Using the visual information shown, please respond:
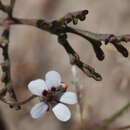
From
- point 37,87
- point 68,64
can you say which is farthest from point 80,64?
point 68,64

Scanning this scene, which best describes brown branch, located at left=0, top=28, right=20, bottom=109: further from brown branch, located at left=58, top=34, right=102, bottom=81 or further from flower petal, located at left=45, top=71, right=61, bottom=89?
brown branch, located at left=58, top=34, right=102, bottom=81

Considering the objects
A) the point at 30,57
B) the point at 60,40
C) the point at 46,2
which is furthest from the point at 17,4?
the point at 60,40

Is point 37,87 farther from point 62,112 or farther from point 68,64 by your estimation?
point 68,64

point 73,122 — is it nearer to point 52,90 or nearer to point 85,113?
point 85,113

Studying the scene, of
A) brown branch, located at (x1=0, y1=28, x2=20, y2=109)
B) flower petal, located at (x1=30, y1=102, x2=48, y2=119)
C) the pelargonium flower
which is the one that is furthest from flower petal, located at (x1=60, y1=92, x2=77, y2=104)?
brown branch, located at (x1=0, y1=28, x2=20, y2=109)

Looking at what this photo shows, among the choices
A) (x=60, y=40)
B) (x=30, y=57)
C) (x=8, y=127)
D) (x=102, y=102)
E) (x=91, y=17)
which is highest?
(x=60, y=40)

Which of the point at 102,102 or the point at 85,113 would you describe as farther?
the point at 102,102

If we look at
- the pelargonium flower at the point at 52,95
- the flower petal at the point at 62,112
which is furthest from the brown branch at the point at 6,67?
the flower petal at the point at 62,112
